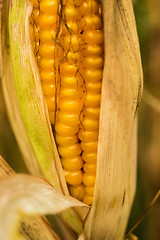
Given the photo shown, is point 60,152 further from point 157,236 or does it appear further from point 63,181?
point 157,236

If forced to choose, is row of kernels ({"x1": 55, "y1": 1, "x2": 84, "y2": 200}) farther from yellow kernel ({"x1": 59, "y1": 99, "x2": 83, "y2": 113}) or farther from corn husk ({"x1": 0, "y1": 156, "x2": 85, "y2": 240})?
corn husk ({"x1": 0, "y1": 156, "x2": 85, "y2": 240})

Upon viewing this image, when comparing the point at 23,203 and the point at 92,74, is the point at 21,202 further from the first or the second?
the point at 92,74

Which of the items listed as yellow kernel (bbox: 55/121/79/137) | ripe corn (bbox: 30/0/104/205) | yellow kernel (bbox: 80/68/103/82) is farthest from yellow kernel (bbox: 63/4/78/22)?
yellow kernel (bbox: 55/121/79/137)

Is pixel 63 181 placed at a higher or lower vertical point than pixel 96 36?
lower

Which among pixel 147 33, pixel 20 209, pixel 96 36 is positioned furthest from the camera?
pixel 147 33

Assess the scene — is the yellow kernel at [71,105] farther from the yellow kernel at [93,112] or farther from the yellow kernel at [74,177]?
the yellow kernel at [74,177]

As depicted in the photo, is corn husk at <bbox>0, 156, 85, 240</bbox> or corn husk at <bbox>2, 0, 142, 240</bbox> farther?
corn husk at <bbox>2, 0, 142, 240</bbox>

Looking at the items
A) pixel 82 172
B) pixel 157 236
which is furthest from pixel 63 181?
pixel 157 236
